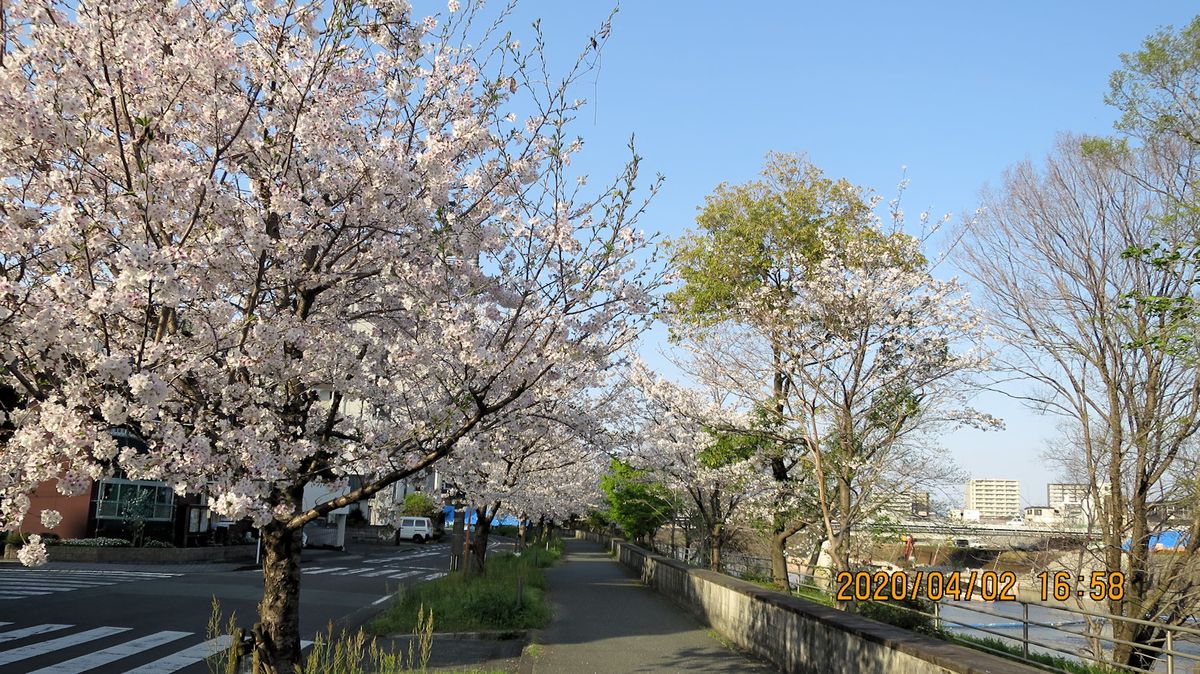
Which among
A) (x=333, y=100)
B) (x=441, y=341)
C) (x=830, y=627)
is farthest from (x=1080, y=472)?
(x=333, y=100)

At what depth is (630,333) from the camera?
7.95 m

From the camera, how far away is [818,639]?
10055mm

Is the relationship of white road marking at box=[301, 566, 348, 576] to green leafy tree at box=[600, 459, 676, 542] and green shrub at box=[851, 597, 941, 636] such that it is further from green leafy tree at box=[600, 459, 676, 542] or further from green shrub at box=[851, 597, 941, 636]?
green shrub at box=[851, 597, 941, 636]

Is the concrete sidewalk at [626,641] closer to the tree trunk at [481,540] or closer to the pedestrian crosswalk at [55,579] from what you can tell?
the tree trunk at [481,540]

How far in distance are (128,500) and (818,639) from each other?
33886 mm

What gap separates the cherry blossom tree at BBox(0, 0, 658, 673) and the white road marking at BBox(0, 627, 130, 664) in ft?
24.6

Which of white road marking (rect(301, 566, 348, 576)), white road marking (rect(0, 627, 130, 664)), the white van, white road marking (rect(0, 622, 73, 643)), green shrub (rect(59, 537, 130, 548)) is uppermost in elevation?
white road marking (rect(0, 627, 130, 664))

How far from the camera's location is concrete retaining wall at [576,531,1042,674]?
737cm

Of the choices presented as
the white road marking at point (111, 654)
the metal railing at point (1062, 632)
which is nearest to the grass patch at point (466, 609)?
the white road marking at point (111, 654)

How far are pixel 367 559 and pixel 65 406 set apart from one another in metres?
38.7

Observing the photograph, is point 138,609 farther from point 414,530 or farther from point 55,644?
point 414,530

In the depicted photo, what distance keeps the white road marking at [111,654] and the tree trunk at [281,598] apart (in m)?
5.89

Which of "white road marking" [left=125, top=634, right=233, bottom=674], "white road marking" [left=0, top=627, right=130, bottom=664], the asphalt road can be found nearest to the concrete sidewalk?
the asphalt road

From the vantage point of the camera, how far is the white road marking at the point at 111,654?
11162 mm
